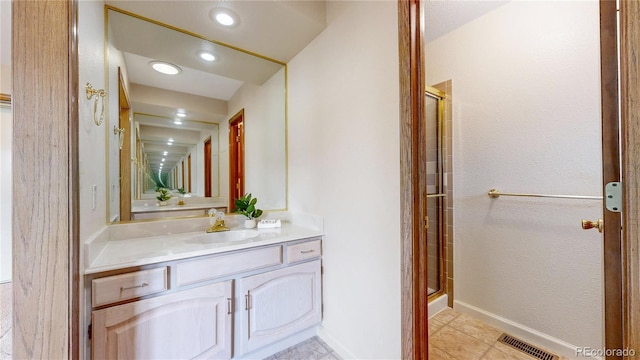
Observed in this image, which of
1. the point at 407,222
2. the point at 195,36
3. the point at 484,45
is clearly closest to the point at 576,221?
the point at 407,222

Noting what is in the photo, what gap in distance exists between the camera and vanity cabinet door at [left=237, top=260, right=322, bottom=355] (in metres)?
1.40

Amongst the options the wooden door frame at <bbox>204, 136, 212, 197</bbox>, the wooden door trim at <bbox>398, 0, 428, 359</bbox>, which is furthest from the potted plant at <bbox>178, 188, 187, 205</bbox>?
the wooden door trim at <bbox>398, 0, 428, 359</bbox>

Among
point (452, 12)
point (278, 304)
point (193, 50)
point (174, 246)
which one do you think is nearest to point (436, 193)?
point (452, 12)

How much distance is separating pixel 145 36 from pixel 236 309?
6.11 ft

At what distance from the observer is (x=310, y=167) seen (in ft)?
6.03

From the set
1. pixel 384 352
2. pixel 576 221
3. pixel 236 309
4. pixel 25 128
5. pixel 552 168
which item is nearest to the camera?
pixel 25 128

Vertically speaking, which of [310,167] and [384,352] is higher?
[310,167]

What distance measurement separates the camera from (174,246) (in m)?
1.34

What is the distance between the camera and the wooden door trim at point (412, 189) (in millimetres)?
1130

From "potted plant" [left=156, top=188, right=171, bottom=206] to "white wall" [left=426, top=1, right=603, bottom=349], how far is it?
2.33 m

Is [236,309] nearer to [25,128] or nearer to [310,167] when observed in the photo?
[310,167]

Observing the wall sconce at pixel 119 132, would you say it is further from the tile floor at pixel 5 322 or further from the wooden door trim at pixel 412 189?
the wooden door trim at pixel 412 189

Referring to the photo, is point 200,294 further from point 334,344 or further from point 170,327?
point 334,344

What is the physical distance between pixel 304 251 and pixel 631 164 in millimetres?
1451
